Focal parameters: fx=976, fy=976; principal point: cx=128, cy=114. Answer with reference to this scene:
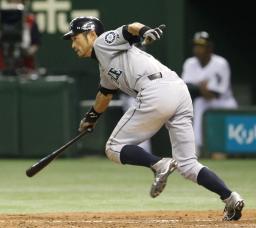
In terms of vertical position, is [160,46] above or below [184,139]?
below

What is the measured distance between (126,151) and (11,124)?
717cm

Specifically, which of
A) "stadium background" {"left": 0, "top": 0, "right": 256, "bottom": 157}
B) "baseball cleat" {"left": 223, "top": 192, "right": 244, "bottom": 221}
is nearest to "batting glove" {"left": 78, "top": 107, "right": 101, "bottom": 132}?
"baseball cleat" {"left": 223, "top": 192, "right": 244, "bottom": 221}

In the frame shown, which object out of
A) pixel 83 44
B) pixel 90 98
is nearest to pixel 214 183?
pixel 83 44

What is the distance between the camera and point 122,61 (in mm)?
6969

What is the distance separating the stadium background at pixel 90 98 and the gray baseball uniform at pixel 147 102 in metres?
2.37

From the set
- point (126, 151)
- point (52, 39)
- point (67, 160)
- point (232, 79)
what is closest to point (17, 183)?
point (67, 160)

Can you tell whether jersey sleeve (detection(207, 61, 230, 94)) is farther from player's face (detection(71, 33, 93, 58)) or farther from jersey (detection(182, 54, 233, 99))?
player's face (detection(71, 33, 93, 58))

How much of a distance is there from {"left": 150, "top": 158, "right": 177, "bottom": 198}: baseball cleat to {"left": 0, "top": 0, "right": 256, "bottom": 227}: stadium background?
2.65 m

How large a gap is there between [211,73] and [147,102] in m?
7.24

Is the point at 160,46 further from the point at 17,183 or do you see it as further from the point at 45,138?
the point at 17,183

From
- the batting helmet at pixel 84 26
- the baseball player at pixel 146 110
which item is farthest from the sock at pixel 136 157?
the batting helmet at pixel 84 26

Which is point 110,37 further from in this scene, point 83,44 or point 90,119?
point 90,119

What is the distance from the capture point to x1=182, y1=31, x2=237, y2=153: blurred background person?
45.4 ft

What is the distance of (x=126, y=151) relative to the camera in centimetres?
678
